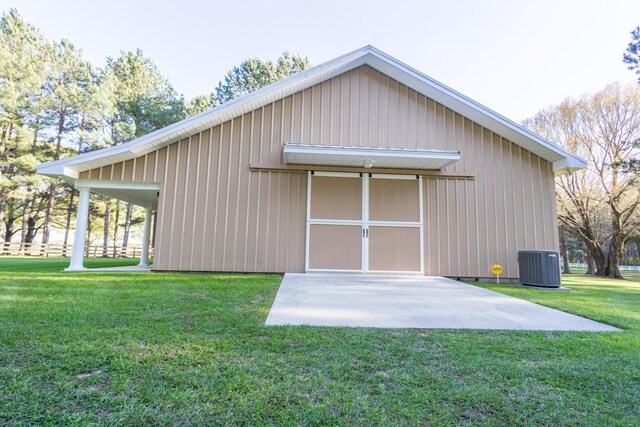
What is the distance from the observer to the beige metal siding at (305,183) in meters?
6.85

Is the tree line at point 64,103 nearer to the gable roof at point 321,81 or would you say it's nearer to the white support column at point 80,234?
the gable roof at point 321,81

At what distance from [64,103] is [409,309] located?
24.4m

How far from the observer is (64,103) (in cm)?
1922

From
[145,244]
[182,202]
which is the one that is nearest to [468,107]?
[182,202]

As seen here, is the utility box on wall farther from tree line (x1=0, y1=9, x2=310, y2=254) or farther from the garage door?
tree line (x1=0, y1=9, x2=310, y2=254)

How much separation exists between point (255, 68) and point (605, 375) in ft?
76.0

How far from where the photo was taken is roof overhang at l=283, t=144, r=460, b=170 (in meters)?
6.25

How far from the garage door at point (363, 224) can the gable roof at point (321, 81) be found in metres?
2.04

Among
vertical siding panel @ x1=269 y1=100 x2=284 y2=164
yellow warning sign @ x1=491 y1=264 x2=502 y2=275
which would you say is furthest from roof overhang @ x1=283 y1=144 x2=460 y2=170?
yellow warning sign @ x1=491 y1=264 x2=502 y2=275

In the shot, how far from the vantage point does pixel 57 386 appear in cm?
158

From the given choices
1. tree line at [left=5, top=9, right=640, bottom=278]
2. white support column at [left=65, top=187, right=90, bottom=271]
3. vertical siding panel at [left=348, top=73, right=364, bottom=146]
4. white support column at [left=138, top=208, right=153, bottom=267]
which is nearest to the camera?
white support column at [left=65, top=187, right=90, bottom=271]

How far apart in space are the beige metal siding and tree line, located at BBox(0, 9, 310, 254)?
51.0 ft

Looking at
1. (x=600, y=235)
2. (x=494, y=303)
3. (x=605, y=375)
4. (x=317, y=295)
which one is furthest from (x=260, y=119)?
(x=600, y=235)

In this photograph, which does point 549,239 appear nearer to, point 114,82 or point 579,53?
point 579,53
